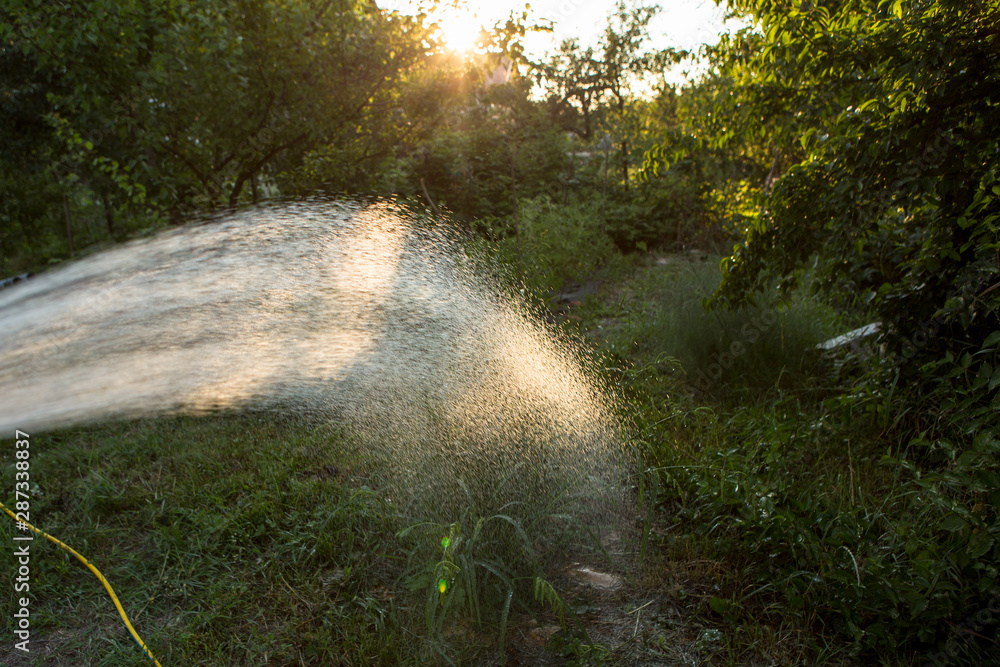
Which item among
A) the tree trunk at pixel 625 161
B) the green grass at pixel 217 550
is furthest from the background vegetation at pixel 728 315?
the tree trunk at pixel 625 161

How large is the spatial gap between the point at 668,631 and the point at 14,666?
1998 millimetres

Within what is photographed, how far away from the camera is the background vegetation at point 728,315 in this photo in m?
1.98

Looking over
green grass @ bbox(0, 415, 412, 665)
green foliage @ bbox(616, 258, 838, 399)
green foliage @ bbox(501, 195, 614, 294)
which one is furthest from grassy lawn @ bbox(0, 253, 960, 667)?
green foliage @ bbox(501, 195, 614, 294)

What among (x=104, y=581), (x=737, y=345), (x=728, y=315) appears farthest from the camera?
Answer: (x=728, y=315)

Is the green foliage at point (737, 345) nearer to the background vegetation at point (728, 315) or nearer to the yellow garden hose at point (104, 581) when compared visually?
the background vegetation at point (728, 315)

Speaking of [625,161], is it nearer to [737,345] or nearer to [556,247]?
[556,247]

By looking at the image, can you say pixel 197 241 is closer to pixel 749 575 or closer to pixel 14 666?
pixel 14 666

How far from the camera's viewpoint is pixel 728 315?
165 inches

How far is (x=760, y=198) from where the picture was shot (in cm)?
324

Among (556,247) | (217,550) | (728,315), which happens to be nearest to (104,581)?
(217,550)

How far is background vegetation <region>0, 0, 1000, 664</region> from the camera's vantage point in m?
1.98

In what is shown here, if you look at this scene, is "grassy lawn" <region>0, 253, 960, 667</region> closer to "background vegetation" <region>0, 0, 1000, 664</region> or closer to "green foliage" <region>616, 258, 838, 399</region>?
"background vegetation" <region>0, 0, 1000, 664</region>

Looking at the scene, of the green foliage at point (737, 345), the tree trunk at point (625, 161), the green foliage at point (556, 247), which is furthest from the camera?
the tree trunk at point (625, 161)

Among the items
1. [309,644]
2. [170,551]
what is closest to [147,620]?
[170,551]
